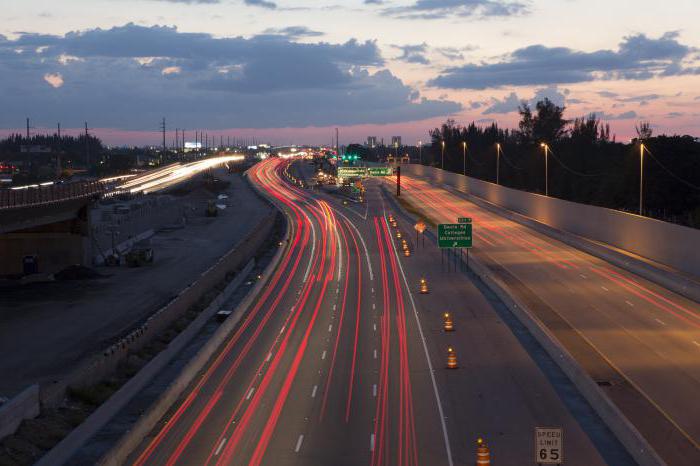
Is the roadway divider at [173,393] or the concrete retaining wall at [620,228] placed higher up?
the concrete retaining wall at [620,228]

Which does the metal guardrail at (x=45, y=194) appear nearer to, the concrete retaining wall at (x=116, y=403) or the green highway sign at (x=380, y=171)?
the concrete retaining wall at (x=116, y=403)

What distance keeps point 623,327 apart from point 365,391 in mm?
15557

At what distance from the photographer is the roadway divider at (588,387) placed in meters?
21.1

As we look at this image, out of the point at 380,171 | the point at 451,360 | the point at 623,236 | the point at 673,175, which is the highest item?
the point at 673,175

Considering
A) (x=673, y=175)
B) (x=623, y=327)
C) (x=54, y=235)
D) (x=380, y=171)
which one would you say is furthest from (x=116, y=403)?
(x=380, y=171)

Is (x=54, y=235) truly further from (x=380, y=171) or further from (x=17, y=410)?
(x=380, y=171)

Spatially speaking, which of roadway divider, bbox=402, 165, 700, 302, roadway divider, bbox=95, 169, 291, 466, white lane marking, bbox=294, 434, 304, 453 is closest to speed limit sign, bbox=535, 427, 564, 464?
white lane marking, bbox=294, 434, 304, 453

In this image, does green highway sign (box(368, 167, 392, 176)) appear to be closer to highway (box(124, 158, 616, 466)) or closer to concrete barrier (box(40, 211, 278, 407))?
concrete barrier (box(40, 211, 278, 407))

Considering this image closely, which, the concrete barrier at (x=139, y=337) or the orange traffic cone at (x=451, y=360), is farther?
the orange traffic cone at (x=451, y=360)

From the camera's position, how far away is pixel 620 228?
208ft

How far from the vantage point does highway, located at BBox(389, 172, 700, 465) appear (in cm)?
2494

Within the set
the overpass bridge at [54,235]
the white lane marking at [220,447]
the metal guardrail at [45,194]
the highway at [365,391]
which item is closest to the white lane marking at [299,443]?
the highway at [365,391]

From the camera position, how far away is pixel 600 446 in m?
22.9

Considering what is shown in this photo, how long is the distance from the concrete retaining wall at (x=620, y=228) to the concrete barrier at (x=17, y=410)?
36.8 meters
